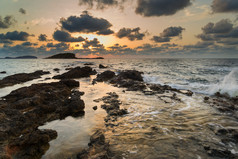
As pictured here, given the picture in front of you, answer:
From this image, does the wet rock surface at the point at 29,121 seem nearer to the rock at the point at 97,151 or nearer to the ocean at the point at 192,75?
the rock at the point at 97,151

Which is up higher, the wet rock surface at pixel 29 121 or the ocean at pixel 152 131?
the wet rock surface at pixel 29 121

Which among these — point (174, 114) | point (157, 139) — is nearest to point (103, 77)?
point (174, 114)

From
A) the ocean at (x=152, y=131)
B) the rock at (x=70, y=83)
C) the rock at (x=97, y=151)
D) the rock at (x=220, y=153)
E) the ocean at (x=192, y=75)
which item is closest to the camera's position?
the rock at (x=97, y=151)

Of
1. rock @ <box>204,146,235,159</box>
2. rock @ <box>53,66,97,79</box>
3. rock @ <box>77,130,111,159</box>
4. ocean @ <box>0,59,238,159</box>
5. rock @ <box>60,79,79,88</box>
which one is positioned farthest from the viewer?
rock @ <box>53,66,97,79</box>

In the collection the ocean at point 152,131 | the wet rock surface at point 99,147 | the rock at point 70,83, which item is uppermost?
the rock at point 70,83

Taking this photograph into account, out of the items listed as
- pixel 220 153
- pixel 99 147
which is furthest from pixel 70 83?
pixel 220 153

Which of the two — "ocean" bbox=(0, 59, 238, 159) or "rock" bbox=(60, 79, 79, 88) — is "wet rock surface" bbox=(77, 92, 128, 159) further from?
"rock" bbox=(60, 79, 79, 88)

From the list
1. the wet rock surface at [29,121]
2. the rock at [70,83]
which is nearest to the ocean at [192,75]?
the rock at [70,83]

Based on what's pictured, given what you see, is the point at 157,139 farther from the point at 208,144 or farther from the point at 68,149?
the point at 68,149

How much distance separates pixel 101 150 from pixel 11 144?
3.11 metres

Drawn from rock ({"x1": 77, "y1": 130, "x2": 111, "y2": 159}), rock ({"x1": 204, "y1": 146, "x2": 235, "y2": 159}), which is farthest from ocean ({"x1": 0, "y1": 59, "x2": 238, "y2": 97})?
rock ({"x1": 77, "y1": 130, "x2": 111, "y2": 159})

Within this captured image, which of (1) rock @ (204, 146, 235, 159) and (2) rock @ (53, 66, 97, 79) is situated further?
(2) rock @ (53, 66, 97, 79)

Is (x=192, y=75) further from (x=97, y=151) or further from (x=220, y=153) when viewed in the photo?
(x=97, y=151)

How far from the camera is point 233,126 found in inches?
267
